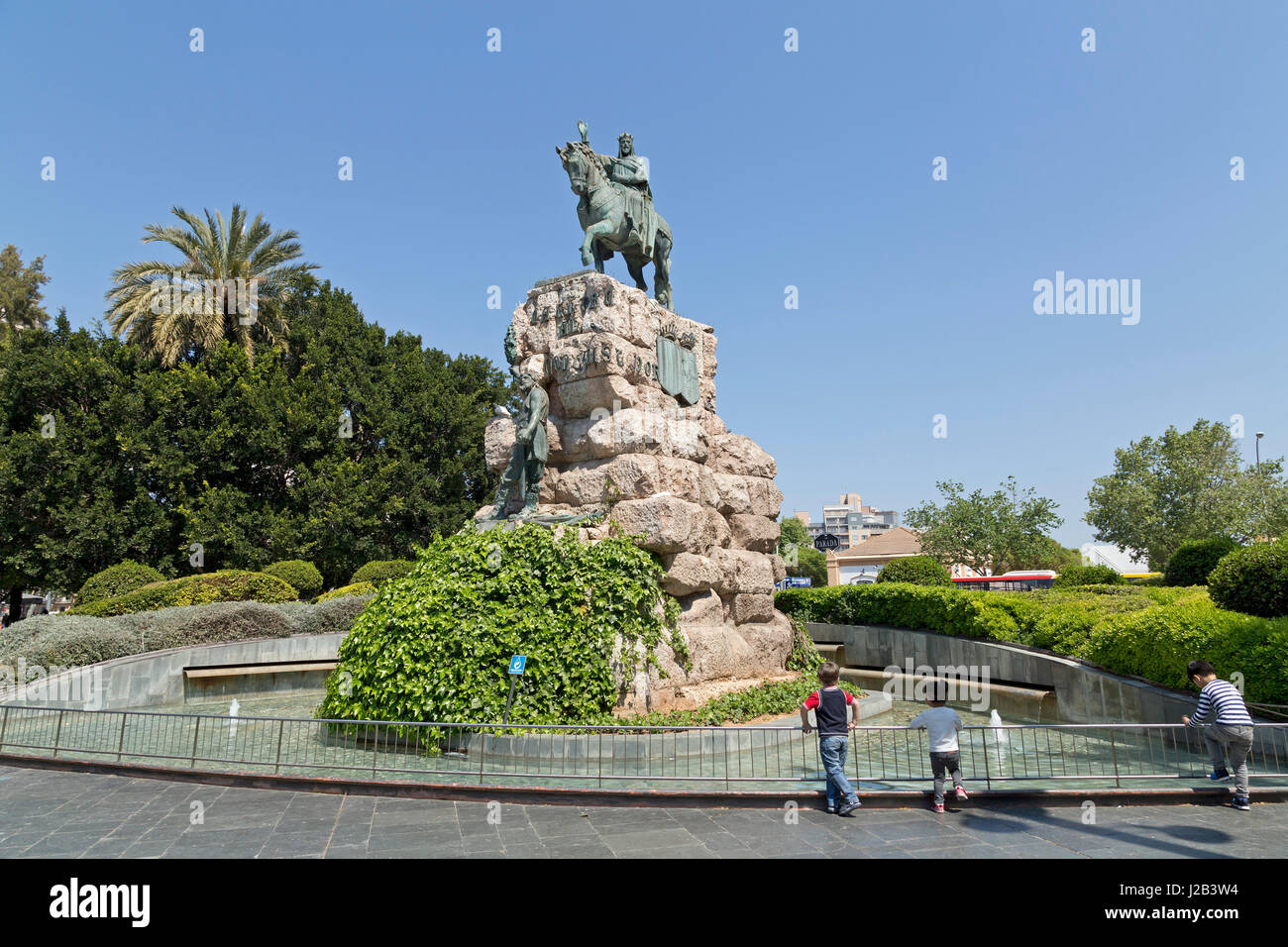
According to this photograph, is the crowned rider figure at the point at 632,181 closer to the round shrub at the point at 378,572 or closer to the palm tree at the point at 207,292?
the round shrub at the point at 378,572

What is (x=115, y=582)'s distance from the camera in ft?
65.8

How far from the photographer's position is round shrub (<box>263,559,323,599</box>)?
72.6 feet

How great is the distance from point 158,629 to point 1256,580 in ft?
59.4

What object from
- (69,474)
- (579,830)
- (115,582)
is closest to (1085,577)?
(579,830)

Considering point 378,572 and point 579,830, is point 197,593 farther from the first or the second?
point 579,830

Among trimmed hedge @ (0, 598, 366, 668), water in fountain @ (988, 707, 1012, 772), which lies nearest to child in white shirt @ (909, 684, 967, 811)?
water in fountain @ (988, 707, 1012, 772)

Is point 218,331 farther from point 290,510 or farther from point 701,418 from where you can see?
point 701,418

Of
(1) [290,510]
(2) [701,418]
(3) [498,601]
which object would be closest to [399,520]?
(1) [290,510]

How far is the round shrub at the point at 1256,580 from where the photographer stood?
1020 centimetres

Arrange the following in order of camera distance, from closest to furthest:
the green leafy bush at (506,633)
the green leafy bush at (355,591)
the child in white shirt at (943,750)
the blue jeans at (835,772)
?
the blue jeans at (835,772) < the child in white shirt at (943,750) < the green leafy bush at (506,633) < the green leafy bush at (355,591)

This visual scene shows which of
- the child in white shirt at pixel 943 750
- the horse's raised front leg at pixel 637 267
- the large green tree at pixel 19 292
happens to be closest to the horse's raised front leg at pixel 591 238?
the horse's raised front leg at pixel 637 267

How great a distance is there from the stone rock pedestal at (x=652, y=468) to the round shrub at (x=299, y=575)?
1265 centimetres

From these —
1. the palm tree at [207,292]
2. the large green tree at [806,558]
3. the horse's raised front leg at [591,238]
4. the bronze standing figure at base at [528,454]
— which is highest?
the palm tree at [207,292]

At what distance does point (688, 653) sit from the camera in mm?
10500
